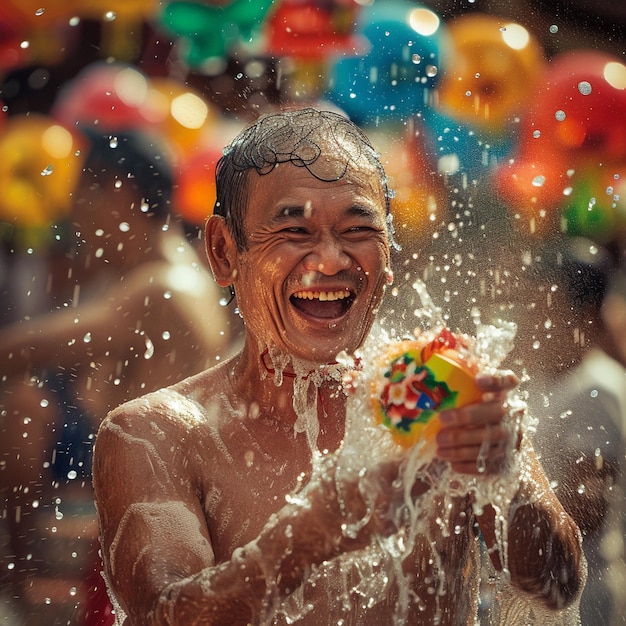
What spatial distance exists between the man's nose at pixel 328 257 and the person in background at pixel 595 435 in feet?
Answer: 5.89

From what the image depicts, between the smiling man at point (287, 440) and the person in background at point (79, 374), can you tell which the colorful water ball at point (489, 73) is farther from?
the smiling man at point (287, 440)

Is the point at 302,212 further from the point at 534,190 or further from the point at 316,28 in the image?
the point at 316,28

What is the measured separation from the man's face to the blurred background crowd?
62.2 inches

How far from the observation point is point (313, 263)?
93.2 inches

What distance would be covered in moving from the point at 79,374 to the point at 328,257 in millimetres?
2267

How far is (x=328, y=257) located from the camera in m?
2.35

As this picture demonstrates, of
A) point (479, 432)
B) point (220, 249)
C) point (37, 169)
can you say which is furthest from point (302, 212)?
point (37, 169)

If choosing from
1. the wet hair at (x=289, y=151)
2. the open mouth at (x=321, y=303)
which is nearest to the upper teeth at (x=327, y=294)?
the open mouth at (x=321, y=303)

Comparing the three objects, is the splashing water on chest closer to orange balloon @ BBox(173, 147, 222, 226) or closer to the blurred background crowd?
the blurred background crowd

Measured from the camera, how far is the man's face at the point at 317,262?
2377 mm

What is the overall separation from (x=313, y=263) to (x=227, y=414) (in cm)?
47

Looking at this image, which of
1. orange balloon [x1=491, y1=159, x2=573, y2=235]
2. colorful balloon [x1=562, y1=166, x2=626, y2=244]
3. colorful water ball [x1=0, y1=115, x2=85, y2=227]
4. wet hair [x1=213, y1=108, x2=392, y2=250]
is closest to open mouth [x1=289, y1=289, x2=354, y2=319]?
wet hair [x1=213, y1=108, x2=392, y2=250]

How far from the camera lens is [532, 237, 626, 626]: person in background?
3.86 m

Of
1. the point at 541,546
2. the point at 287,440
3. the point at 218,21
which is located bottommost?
the point at 218,21
